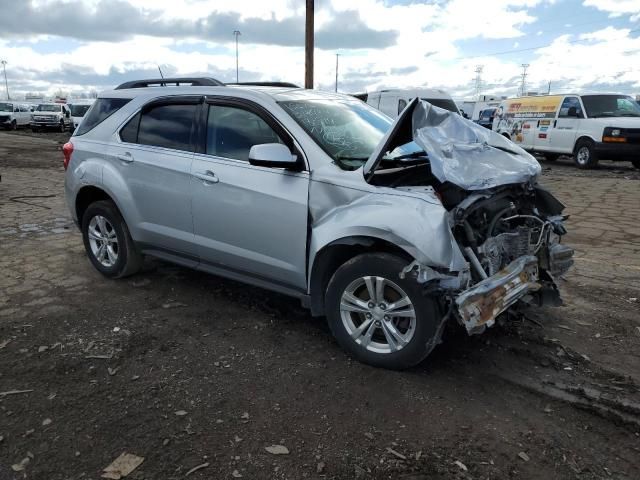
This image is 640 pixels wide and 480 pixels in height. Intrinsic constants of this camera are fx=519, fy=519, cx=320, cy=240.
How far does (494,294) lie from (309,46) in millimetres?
13375

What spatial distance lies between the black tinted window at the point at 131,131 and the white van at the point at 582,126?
12.8 metres

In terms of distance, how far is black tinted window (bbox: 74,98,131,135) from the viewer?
480 cm

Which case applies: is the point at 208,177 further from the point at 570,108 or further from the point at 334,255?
the point at 570,108

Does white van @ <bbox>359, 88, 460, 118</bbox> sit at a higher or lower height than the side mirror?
higher

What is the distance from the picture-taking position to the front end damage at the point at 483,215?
2.96 meters

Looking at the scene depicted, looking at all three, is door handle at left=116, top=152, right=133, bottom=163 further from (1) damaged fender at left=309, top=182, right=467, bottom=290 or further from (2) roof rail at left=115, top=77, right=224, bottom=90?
(1) damaged fender at left=309, top=182, right=467, bottom=290

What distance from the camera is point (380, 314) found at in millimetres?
3219

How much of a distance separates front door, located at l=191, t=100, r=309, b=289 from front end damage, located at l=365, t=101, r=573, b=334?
24.5 inches

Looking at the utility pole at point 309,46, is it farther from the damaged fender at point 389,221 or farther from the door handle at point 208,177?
the damaged fender at point 389,221

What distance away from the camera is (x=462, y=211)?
9.95 feet

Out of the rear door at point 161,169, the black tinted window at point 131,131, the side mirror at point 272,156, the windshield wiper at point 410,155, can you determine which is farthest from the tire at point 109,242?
the windshield wiper at point 410,155

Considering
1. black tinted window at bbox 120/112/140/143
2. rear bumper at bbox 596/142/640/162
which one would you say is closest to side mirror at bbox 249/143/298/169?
black tinted window at bbox 120/112/140/143

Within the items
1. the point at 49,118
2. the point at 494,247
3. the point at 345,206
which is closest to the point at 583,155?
the point at 494,247

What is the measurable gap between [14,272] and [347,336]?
11.8 feet
